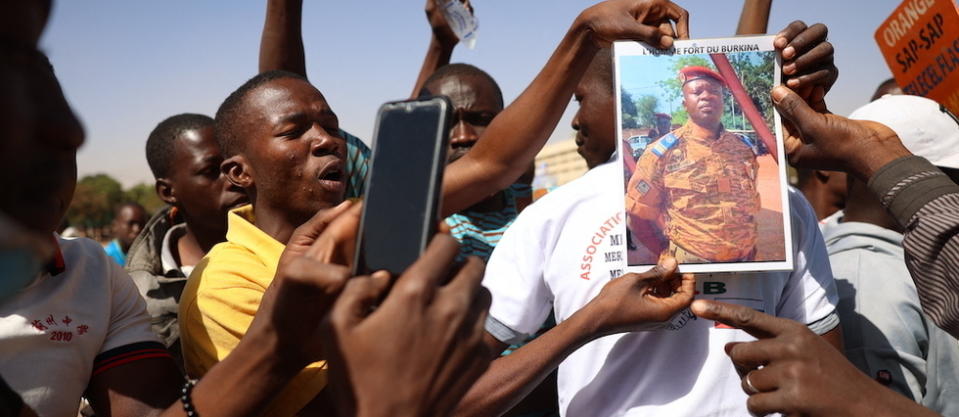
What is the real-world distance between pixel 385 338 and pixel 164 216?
3313 millimetres

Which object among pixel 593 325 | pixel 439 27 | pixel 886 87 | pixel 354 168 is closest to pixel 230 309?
pixel 593 325

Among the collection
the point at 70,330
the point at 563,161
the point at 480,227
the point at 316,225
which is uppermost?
the point at 316,225

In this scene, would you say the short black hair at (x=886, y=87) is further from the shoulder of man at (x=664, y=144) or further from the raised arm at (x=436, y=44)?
the shoulder of man at (x=664, y=144)

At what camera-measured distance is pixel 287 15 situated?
320 cm

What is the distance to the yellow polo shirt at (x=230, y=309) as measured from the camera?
6.32 feet

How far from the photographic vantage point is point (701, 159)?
73.9 inches

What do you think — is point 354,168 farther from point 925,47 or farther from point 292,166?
point 925,47

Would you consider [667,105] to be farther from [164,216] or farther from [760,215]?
[164,216]

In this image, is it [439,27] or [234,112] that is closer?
[234,112]

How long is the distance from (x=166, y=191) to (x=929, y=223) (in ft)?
11.9

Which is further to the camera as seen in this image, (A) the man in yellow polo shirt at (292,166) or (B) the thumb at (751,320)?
(A) the man in yellow polo shirt at (292,166)

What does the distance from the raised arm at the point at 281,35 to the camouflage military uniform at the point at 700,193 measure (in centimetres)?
191

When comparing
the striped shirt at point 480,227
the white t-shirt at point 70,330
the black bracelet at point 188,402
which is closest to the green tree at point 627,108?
the black bracelet at point 188,402

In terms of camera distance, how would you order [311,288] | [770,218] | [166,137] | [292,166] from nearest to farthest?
1. [311,288]
2. [770,218]
3. [292,166]
4. [166,137]
